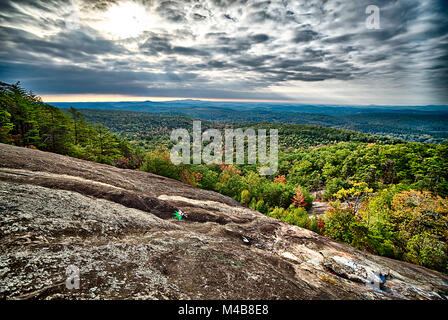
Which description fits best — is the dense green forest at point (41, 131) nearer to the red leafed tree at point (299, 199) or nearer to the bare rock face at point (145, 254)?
the bare rock face at point (145, 254)

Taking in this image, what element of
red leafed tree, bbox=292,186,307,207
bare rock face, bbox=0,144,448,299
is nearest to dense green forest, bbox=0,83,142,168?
bare rock face, bbox=0,144,448,299

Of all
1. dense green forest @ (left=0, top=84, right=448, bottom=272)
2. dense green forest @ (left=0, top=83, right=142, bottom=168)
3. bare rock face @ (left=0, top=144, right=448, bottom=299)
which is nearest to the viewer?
bare rock face @ (left=0, top=144, right=448, bottom=299)

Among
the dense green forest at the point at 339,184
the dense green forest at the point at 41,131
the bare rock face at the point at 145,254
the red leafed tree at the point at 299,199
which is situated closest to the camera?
the bare rock face at the point at 145,254

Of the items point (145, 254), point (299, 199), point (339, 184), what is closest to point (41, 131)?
point (145, 254)

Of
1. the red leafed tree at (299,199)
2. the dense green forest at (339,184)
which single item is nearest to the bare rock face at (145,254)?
the dense green forest at (339,184)

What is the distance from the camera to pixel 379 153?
71438 mm

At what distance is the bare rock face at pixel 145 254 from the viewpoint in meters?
5.43

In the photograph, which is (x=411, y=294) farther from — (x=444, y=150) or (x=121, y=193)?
(x=444, y=150)

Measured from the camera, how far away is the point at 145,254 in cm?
747

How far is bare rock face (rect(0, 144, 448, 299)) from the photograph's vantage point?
5.43m

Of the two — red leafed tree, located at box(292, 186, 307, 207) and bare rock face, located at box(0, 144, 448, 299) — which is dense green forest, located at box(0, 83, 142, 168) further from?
red leafed tree, located at box(292, 186, 307, 207)

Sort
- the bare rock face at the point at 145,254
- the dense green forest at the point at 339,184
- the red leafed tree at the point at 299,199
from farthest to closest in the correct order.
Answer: the red leafed tree at the point at 299,199, the dense green forest at the point at 339,184, the bare rock face at the point at 145,254

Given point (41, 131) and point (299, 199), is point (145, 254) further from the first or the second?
point (41, 131)

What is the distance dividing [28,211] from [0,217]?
2.96 feet
